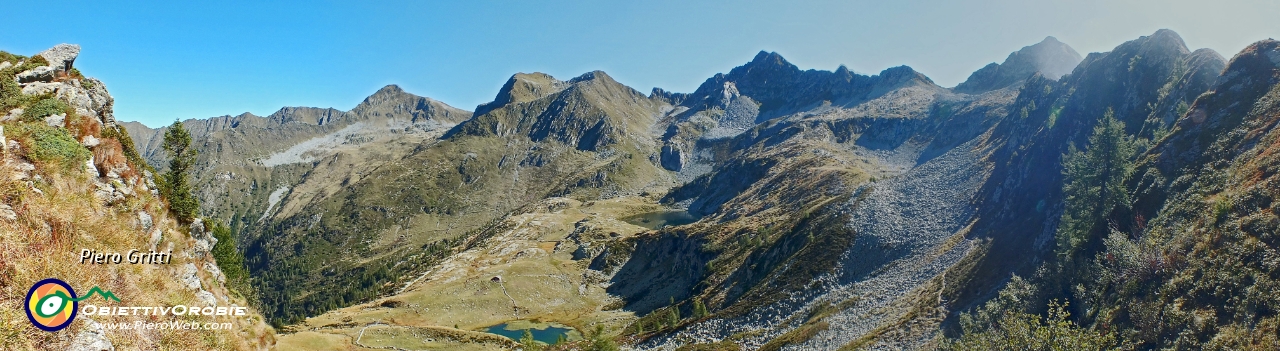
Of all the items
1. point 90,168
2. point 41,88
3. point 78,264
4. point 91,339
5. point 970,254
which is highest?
point 41,88

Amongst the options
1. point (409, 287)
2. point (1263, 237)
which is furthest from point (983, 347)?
point (409, 287)

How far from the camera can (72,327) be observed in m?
15.6

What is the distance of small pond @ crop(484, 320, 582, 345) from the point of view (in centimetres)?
11669

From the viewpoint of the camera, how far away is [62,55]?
38969mm

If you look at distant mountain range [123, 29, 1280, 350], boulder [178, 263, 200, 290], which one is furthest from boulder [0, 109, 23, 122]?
distant mountain range [123, 29, 1280, 350]

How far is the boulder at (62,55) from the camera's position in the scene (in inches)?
1494

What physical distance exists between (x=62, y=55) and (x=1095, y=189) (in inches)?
4229

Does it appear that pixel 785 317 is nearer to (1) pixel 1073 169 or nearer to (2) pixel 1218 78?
(1) pixel 1073 169

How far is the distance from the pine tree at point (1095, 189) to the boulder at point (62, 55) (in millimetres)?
94999

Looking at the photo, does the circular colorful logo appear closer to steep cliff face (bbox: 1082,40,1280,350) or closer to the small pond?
steep cliff face (bbox: 1082,40,1280,350)

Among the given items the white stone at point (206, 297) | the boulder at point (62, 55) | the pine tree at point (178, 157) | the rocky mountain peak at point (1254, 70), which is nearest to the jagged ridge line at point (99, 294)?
the white stone at point (206, 297)

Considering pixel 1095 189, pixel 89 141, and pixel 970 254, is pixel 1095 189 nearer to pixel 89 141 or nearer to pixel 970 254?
pixel 970 254

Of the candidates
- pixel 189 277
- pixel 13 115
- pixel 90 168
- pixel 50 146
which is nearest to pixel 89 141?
pixel 13 115

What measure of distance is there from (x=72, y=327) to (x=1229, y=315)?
58998mm
